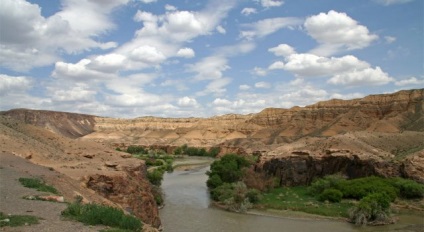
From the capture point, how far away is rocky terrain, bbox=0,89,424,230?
67.8ft

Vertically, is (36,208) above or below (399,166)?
above

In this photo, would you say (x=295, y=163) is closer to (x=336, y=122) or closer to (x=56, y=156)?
(x=56, y=156)

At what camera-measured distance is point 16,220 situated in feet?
27.9

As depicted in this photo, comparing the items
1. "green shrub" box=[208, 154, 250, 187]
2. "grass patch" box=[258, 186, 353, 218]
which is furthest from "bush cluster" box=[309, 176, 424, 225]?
"green shrub" box=[208, 154, 250, 187]

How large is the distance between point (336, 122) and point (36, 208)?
269ft

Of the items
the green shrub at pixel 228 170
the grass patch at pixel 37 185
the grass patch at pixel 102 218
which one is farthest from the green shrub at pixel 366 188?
the grass patch at pixel 102 218

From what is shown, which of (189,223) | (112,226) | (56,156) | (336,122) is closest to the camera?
(112,226)

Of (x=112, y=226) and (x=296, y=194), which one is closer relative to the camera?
(x=112, y=226)

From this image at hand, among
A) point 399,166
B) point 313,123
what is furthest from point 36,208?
point 313,123

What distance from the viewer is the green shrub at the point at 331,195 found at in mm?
35094

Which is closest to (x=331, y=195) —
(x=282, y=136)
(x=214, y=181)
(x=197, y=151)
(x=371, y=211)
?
(x=371, y=211)

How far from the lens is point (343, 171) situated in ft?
138

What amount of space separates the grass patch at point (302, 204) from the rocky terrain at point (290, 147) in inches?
220

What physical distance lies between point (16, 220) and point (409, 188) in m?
33.7
